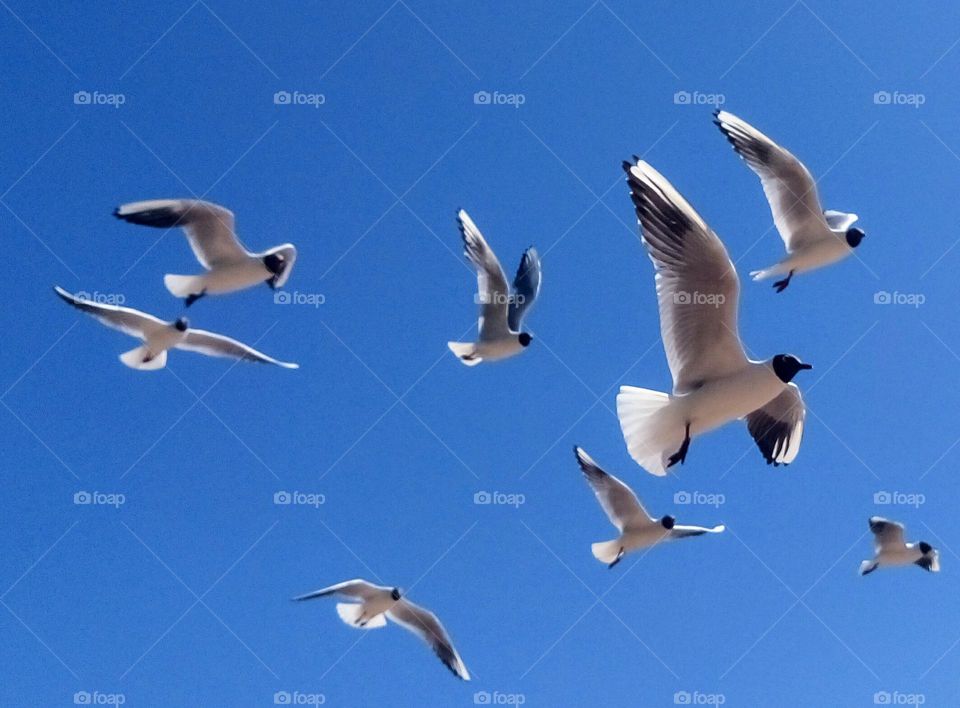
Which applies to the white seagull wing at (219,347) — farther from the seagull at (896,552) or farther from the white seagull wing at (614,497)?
the seagull at (896,552)

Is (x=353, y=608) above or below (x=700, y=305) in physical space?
below

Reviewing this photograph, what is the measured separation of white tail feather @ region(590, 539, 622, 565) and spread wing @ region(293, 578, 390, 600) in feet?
5.26

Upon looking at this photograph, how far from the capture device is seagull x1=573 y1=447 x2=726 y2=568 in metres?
7.76

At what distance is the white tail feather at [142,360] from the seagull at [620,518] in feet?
8.70

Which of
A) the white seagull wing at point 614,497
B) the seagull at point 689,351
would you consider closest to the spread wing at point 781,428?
the seagull at point 689,351

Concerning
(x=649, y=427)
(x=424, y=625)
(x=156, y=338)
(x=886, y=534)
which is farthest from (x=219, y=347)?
(x=886, y=534)

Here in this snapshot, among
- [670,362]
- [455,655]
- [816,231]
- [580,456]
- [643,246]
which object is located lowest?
[455,655]

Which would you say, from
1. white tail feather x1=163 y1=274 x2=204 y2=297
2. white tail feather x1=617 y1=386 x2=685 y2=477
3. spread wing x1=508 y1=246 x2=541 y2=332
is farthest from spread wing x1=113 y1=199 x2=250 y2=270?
white tail feather x1=617 y1=386 x2=685 y2=477

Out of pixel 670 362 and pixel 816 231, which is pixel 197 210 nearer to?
pixel 670 362

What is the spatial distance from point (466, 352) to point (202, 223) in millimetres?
1771

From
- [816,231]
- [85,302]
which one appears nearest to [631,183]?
[816,231]

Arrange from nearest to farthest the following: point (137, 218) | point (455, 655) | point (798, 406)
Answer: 1. point (798, 406)
2. point (137, 218)
3. point (455, 655)

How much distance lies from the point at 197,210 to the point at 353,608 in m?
3.12

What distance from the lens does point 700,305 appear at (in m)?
5.29
